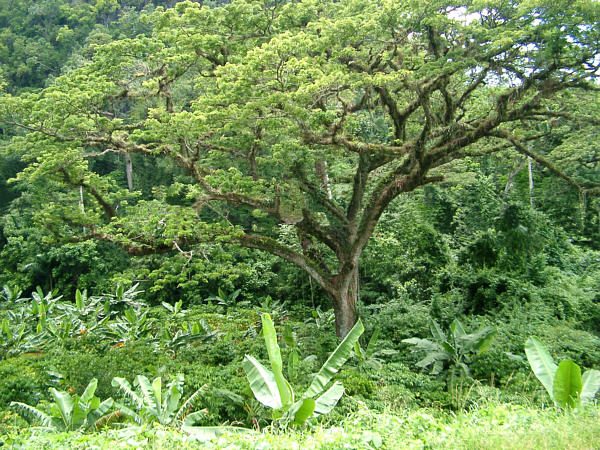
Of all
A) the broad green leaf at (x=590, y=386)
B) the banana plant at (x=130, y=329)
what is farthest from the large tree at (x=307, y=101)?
the broad green leaf at (x=590, y=386)

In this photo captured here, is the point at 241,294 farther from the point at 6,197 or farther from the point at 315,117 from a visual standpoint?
the point at 6,197

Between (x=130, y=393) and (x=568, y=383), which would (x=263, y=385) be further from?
(x=568, y=383)

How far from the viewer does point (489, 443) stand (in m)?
3.52

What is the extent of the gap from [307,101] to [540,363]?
17.7 feet

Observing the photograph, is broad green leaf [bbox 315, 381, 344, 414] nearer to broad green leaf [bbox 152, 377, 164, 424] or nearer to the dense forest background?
the dense forest background

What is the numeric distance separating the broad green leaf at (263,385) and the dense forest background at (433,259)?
0.99 metres

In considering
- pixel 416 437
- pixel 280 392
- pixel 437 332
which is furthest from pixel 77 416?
pixel 437 332

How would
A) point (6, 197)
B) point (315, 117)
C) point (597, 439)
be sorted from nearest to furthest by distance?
point (597, 439) < point (315, 117) < point (6, 197)

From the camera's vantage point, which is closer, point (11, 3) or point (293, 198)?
point (293, 198)

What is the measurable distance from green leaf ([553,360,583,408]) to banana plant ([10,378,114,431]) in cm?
506

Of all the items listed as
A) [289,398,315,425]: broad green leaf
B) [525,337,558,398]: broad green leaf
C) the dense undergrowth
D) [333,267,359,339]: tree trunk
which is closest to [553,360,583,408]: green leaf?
the dense undergrowth

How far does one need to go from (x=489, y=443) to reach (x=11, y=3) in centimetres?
5179

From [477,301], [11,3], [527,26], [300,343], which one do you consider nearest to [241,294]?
[300,343]

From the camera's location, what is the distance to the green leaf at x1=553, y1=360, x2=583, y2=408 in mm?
4867
